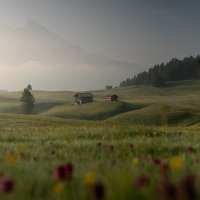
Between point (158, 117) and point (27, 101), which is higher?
point (27, 101)

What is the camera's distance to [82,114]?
119 m

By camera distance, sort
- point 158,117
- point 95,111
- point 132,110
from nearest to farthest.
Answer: point 158,117
point 95,111
point 132,110

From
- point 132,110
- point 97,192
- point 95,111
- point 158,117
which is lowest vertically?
point 158,117

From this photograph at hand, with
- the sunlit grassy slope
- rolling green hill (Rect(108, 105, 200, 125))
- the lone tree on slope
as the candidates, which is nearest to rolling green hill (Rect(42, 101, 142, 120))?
the sunlit grassy slope

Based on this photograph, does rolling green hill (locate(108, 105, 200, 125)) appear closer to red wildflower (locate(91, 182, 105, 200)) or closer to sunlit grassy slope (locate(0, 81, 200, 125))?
sunlit grassy slope (locate(0, 81, 200, 125))

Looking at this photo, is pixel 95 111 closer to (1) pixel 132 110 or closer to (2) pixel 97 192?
(1) pixel 132 110

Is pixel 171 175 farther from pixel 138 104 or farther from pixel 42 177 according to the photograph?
pixel 138 104

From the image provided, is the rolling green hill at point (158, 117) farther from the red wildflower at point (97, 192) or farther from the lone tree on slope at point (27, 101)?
the red wildflower at point (97, 192)

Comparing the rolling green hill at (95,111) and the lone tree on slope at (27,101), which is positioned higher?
the lone tree on slope at (27,101)

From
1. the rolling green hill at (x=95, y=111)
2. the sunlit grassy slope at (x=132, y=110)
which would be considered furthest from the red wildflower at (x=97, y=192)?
the rolling green hill at (x=95, y=111)

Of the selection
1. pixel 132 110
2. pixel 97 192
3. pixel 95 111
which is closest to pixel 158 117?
pixel 95 111

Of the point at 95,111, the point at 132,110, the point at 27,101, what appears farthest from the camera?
the point at 27,101

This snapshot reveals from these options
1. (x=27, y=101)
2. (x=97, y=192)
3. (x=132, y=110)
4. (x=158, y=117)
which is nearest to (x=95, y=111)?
(x=132, y=110)

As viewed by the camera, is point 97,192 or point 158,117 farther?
point 158,117
